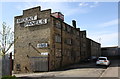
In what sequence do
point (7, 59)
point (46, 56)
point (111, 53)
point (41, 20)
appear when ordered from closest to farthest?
point (7, 59)
point (46, 56)
point (41, 20)
point (111, 53)

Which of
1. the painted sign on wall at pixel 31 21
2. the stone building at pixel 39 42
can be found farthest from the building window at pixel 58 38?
the painted sign on wall at pixel 31 21

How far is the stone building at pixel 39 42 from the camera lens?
2378 cm

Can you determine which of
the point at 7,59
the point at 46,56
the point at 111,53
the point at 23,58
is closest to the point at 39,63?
the point at 46,56

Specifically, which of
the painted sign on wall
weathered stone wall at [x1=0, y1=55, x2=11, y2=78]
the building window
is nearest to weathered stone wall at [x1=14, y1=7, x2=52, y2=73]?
the painted sign on wall

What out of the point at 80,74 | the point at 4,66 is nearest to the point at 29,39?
the point at 4,66

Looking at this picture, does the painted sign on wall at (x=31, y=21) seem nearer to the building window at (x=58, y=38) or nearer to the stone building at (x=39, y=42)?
the stone building at (x=39, y=42)

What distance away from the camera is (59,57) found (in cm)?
2614

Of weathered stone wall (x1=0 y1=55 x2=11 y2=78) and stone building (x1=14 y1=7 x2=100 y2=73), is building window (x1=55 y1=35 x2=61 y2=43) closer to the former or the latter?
stone building (x1=14 y1=7 x2=100 y2=73)

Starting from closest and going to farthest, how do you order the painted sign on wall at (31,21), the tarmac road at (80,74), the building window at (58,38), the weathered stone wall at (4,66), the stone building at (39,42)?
the weathered stone wall at (4,66), the tarmac road at (80,74), the stone building at (39,42), the painted sign on wall at (31,21), the building window at (58,38)

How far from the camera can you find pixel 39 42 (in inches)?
976

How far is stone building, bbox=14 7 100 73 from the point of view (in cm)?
2378

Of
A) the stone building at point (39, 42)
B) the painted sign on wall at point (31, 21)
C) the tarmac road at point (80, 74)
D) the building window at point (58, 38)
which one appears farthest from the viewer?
the building window at point (58, 38)

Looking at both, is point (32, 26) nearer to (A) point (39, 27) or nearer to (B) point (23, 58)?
(A) point (39, 27)

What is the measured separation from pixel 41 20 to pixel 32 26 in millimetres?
2187
